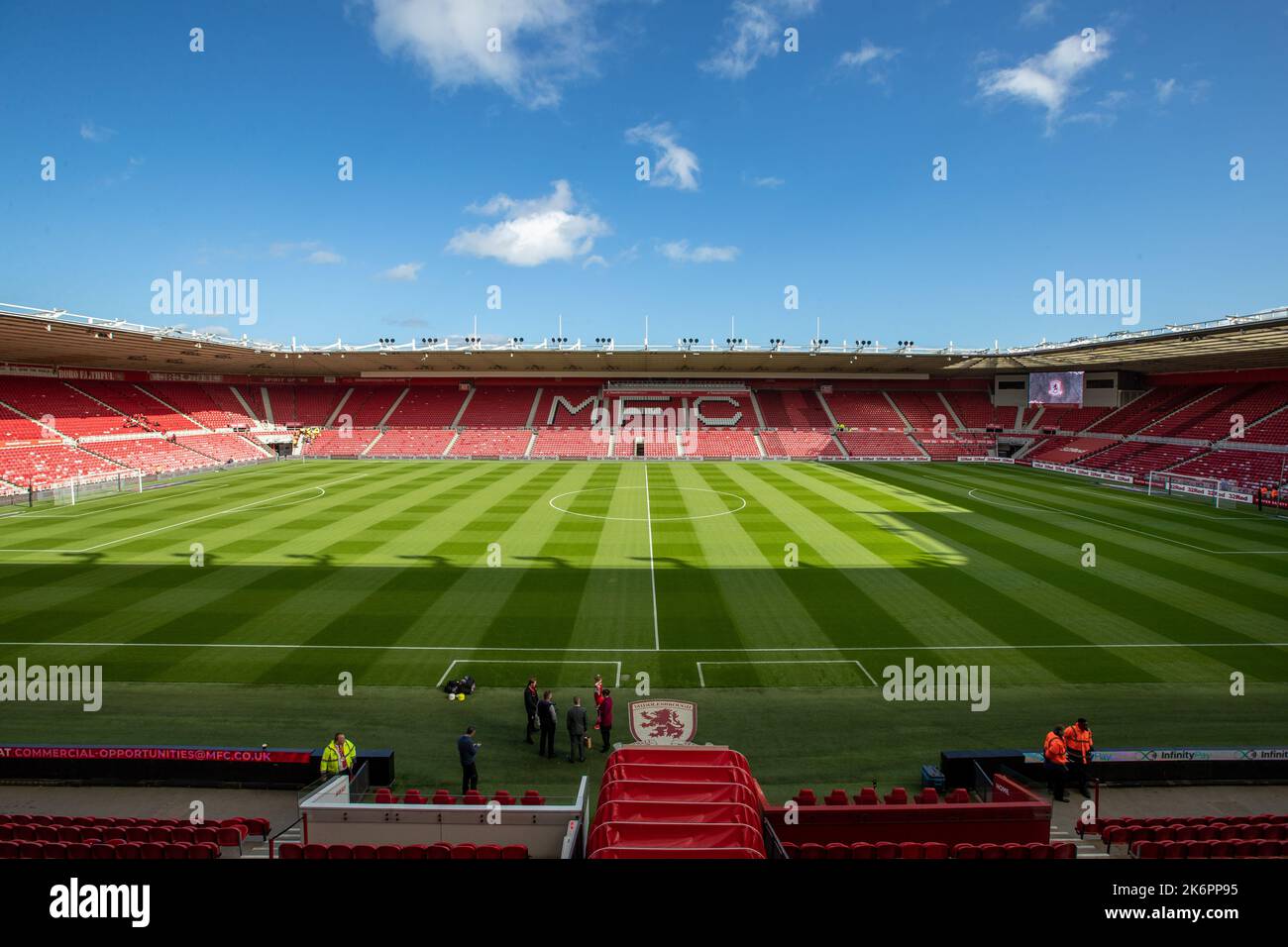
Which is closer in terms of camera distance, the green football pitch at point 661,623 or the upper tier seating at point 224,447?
the green football pitch at point 661,623

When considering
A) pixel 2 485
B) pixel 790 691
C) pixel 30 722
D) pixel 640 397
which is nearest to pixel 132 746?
pixel 30 722

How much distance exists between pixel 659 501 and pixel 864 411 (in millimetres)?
40754

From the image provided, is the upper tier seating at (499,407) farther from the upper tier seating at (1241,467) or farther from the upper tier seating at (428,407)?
the upper tier seating at (1241,467)

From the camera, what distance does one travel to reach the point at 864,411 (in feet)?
227

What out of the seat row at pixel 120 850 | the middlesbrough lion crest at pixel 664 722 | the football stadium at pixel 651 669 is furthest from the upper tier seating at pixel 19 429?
the middlesbrough lion crest at pixel 664 722

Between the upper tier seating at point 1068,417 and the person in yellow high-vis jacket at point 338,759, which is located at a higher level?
the upper tier seating at point 1068,417

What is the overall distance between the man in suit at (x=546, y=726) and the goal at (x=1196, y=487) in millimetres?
38853

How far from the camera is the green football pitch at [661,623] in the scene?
12.3 m

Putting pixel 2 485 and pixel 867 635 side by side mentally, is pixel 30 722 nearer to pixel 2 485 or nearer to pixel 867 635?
pixel 867 635

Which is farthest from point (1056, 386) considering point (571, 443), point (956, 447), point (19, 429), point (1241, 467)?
point (19, 429)

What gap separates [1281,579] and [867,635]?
1557 centimetres

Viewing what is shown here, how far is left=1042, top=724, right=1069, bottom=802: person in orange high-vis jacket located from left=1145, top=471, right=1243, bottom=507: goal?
33678mm

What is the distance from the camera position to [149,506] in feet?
114
